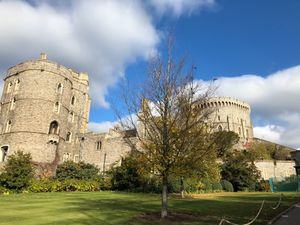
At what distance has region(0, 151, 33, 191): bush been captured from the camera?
2550cm

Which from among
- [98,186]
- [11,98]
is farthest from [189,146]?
[11,98]

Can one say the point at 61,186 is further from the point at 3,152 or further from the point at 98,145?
the point at 98,145

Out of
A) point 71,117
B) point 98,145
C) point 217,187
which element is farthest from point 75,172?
point 217,187

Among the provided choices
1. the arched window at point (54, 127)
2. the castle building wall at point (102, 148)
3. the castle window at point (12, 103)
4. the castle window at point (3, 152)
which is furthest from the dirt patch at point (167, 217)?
the castle window at point (12, 103)

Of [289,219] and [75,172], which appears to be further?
[75,172]

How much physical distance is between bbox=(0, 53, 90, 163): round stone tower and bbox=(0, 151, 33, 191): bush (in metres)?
12.1

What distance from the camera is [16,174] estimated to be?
25875 mm

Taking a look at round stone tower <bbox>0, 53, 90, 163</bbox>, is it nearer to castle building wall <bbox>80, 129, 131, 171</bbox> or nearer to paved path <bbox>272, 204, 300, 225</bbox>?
castle building wall <bbox>80, 129, 131, 171</bbox>

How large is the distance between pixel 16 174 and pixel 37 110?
1562cm

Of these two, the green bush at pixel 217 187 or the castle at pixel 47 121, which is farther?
the castle at pixel 47 121

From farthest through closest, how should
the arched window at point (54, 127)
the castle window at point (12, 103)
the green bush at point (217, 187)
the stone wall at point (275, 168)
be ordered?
the stone wall at point (275, 168)
the arched window at point (54, 127)
the castle window at point (12, 103)
the green bush at point (217, 187)

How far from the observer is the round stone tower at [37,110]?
128ft

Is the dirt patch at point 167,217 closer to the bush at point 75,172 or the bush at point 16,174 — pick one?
the bush at point 16,174

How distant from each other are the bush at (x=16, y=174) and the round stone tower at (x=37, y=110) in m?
12.1
